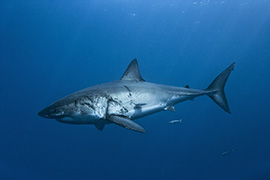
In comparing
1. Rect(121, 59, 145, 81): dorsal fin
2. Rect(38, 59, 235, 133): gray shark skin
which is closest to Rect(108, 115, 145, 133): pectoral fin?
Rect(38, 59, 235, 133): gray shark skin

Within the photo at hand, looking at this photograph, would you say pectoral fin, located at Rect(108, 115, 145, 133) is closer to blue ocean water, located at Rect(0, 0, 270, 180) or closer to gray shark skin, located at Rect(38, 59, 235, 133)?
gray shark skin, located at Rect(38, 59, 235, 133)

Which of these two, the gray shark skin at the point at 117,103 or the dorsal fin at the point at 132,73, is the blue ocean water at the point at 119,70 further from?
the dorsal fin at the point at 132,73

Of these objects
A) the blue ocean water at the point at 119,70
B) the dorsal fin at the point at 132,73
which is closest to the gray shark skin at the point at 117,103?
the dorsal fin at the point at 132,73

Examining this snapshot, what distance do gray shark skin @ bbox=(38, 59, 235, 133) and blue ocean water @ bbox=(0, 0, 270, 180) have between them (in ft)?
72.1

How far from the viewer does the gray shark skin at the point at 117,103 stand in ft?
10.00

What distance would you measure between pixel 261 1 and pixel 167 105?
27.7 m

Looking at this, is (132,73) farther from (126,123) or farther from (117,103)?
(126,123)

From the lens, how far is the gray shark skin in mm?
3047

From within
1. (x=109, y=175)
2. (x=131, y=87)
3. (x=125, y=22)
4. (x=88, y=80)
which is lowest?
(x=109, y=175)

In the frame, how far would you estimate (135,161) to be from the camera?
40.2 meters

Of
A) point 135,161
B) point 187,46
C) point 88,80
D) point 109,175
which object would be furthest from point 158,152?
point 187,46

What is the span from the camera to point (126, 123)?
2.92m

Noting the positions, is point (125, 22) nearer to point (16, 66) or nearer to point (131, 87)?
point (16, 66)

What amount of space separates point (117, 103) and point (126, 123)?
74 cm
